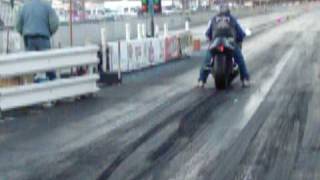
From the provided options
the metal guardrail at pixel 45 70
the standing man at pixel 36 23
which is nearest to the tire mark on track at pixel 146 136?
the metal guardrail at pixel 45 70

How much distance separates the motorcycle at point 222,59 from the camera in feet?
55.4

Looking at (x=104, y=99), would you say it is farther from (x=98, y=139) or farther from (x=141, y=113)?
(x=98, y=139)

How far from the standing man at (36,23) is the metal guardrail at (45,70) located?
56 centimetres

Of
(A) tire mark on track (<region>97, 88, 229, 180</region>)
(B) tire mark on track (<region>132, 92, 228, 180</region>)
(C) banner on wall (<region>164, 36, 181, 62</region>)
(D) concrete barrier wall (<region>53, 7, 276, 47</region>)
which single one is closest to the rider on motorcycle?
(A) tire mark on track (<region>97, 88, 229, 180</region>)

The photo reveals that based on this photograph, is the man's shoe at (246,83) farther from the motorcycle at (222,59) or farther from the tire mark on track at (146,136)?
the tire mark on track at (146,136)

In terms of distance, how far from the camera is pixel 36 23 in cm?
1554

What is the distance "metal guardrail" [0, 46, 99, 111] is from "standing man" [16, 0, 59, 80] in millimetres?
561

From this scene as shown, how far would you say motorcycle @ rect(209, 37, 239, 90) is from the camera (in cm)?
1688

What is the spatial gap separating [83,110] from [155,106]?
1.26 meters

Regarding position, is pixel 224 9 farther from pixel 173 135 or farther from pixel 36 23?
pixel 173 135

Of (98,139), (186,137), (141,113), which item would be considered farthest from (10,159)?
(141,113)

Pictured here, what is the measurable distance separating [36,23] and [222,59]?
396cm

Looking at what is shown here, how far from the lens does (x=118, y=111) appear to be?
1403 centimetres

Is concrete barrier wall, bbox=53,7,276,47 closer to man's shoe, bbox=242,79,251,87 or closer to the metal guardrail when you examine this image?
man's shoe, bbox=242,79,251,87
